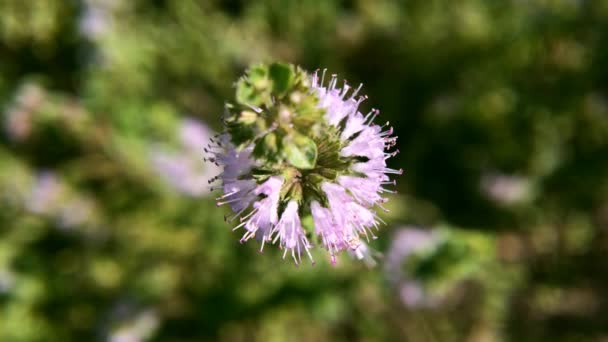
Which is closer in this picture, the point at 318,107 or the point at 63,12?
the point at 318,107

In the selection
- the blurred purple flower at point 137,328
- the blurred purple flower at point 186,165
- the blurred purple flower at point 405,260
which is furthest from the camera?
the blurred purple flower at point 137,328

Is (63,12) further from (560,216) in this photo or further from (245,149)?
(560,216)

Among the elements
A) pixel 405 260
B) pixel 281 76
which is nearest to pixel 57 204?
pixel 405 260

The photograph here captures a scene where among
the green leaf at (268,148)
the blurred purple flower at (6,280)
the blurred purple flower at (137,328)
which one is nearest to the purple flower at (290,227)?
the green leaf at (268,148)

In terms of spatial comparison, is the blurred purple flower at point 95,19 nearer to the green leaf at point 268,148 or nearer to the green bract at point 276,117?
the green bract at point 276,117

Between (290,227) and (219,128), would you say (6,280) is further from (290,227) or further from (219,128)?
(290,227)

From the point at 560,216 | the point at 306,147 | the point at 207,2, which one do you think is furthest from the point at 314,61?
the point at 306,147
